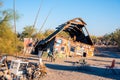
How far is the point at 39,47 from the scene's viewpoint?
40781 mm

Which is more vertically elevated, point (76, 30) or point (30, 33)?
point (76, 30)

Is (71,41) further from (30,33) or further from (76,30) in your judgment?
(30,33)

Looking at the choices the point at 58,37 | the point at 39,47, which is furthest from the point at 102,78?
the point at 39,47

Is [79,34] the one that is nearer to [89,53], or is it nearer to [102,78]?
[89,53]

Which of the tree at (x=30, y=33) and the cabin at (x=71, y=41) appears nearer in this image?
the tree at (x=30, y=33)

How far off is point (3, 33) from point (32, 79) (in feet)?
43.1

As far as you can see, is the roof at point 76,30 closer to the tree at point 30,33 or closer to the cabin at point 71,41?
the cabin at point 71,41

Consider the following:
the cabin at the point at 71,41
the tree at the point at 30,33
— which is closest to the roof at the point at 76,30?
the cabin at the point at 71,41

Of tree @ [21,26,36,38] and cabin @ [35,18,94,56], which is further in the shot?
cabin @ [35,18,94,56]

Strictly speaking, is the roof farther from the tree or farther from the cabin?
the tree

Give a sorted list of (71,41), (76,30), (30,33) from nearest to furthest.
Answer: (30,33), (71,41), (76,30)

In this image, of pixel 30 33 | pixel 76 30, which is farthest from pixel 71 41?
pixel 30 33

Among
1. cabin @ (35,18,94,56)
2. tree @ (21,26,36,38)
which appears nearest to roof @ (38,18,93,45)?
cabin @ (35,18,94,56)

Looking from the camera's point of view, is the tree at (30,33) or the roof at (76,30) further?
the roof at (76,30)
